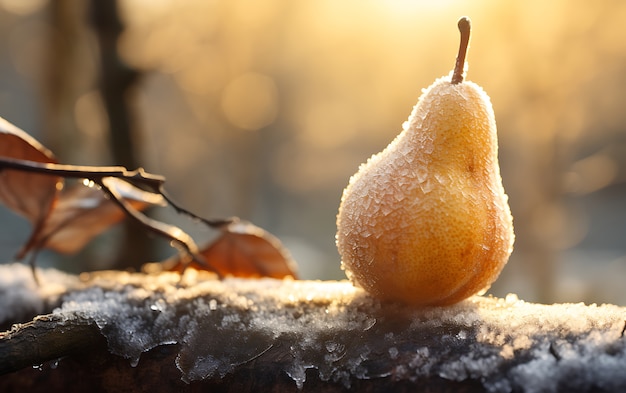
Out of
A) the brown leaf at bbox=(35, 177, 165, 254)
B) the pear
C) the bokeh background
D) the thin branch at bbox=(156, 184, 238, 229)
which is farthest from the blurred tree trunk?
the pear

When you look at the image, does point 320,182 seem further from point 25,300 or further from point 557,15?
point 25,300

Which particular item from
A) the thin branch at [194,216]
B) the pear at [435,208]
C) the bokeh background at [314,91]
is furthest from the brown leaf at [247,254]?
the bokeh background at [314,91]

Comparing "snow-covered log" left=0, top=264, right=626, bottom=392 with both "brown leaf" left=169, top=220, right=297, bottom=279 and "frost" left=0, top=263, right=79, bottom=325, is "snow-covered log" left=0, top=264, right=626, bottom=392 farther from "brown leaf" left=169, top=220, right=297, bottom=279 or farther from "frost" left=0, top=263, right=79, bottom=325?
"brown leaf" left=169, top=220, right=297, bottom=279

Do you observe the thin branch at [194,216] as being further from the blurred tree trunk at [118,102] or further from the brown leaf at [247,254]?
the blurred tree trunk at [118,102]

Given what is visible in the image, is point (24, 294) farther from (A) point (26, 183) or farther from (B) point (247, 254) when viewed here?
(B) point (247, 254)

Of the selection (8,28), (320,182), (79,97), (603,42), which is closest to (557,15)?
(603,42)

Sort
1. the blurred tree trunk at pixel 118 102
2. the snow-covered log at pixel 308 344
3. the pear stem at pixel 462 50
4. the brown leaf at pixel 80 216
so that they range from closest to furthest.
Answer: the snow-covered log at pixel 308 344 → the pear stem at pixel 462 50 → the brown leaf at pixel 80 216 → the blurred tree trunk at pixel 118 102

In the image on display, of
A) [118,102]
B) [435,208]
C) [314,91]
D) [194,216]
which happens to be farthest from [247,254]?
[314,91]
